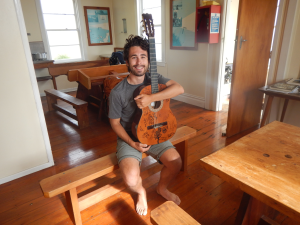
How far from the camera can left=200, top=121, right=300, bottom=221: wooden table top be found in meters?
0.73

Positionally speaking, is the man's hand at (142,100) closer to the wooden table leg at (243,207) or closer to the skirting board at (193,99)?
the wooden table leg at (243,207)

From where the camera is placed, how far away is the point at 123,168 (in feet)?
4.46

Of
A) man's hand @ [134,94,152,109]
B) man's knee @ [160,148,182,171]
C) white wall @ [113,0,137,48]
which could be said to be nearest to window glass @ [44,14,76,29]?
white wall @ [113,0,137,48]

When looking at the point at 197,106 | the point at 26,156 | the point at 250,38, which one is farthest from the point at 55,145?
the point at 250,38

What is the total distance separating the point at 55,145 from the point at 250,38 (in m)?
2.56

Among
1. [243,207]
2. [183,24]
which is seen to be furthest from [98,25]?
[243,207]

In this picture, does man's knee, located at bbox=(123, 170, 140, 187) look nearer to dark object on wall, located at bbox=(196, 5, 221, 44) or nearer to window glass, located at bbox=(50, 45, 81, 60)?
dark object on wall, located at bbox=(196, 5, 221, 44)

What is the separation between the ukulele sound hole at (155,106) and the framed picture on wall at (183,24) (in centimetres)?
231

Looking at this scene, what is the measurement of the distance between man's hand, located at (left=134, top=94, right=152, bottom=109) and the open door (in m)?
1.41

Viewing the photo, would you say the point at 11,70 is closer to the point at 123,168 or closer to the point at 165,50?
the point at 123,168

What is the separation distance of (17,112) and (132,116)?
3.42ft

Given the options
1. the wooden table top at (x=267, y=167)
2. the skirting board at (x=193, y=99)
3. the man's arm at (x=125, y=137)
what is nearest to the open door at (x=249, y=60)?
the skirting board at (x=193, y=99)

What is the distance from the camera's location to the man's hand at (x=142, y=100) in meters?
1.32

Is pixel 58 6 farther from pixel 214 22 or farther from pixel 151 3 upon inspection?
pixel 214 22
